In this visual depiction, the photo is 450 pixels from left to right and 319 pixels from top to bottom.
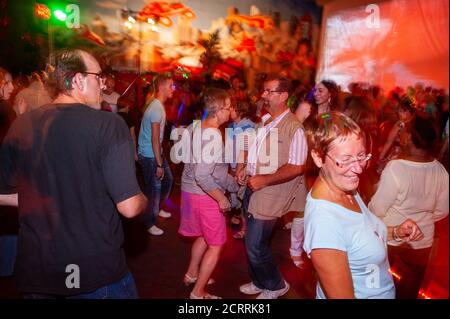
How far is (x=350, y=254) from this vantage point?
1.49 m

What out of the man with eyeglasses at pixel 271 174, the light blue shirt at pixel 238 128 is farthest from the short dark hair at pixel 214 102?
the light blue shirt at pixel 238 128

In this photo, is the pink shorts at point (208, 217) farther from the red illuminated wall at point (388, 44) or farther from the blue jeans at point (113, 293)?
the red illuminated wall at point (388, 44)

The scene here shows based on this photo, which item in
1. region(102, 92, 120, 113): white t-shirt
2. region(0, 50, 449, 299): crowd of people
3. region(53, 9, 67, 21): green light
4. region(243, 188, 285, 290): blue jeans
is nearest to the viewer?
region(0, 50, 449, 299): crowd of people

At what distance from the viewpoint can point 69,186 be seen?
5.23 feet

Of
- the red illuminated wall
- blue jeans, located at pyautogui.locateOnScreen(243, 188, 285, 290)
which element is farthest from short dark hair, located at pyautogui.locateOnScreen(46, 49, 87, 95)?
the red illuminated wall

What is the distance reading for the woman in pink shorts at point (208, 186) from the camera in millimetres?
2803

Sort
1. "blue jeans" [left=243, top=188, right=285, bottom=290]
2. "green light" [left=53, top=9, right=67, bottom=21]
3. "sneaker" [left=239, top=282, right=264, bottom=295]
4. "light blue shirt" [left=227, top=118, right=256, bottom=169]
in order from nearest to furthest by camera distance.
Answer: "blue jeans" [left=243, top=188, right=285, bottom=290] → "sneaker" [left=239, top=282, right=264, bottom=295] → "light blue shirt" [left=227, top=118, right=256, bottom=169] → "green light" [left=53, top=9, right=67, bottom=21]

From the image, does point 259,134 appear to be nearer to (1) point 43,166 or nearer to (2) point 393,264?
(2) point 393,264

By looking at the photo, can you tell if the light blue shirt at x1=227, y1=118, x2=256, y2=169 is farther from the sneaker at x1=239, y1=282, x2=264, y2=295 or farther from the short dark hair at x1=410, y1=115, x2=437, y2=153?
the short dark hair at x1=410, y1=115, x2=437, y2=153

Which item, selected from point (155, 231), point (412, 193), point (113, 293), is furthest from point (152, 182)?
point (412, 193)

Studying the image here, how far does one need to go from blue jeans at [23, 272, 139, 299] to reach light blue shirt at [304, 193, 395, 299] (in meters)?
0.95

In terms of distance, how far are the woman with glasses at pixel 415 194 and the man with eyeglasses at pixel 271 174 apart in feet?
2.56

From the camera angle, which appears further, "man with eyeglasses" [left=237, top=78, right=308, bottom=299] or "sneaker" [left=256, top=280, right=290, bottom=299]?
"sneaker" [left=256, top=280, right=290, bottom=299]

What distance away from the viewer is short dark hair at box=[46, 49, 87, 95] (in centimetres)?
165
